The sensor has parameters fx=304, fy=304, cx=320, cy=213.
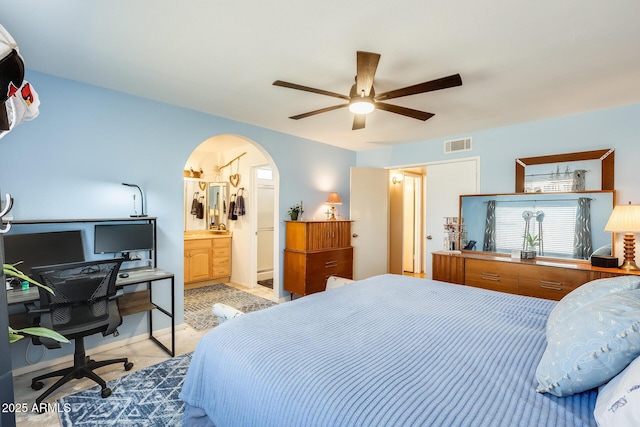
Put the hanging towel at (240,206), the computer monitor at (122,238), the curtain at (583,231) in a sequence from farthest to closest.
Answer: the hanging towel at (240,206), the curtain at (583,231), the computer monitor at (122,238)

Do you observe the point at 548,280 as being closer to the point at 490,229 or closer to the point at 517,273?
the point at 517,273

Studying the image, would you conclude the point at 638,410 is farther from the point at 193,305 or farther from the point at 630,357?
the point at 193,305

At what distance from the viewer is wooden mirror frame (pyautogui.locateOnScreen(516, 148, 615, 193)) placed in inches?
124

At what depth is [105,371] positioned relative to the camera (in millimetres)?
2449

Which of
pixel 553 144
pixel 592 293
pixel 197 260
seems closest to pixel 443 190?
A: pixel 553 144

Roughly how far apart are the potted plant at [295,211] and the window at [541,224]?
2.62m

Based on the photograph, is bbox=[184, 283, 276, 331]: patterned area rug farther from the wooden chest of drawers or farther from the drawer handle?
the drawer handle

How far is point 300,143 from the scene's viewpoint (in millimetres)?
4492

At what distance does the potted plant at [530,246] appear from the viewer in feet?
11.5

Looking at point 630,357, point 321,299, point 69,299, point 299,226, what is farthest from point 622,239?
point 69,299

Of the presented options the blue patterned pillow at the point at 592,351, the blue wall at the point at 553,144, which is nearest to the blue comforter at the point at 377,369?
the blue patterned pillow at the point at 592,351

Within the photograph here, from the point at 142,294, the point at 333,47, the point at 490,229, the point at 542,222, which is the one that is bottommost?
the point at 142,294

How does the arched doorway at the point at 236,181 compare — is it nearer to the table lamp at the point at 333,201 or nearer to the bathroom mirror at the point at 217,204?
the bathroom mirror at the point at 217,204

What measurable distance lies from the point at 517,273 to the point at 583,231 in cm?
83
